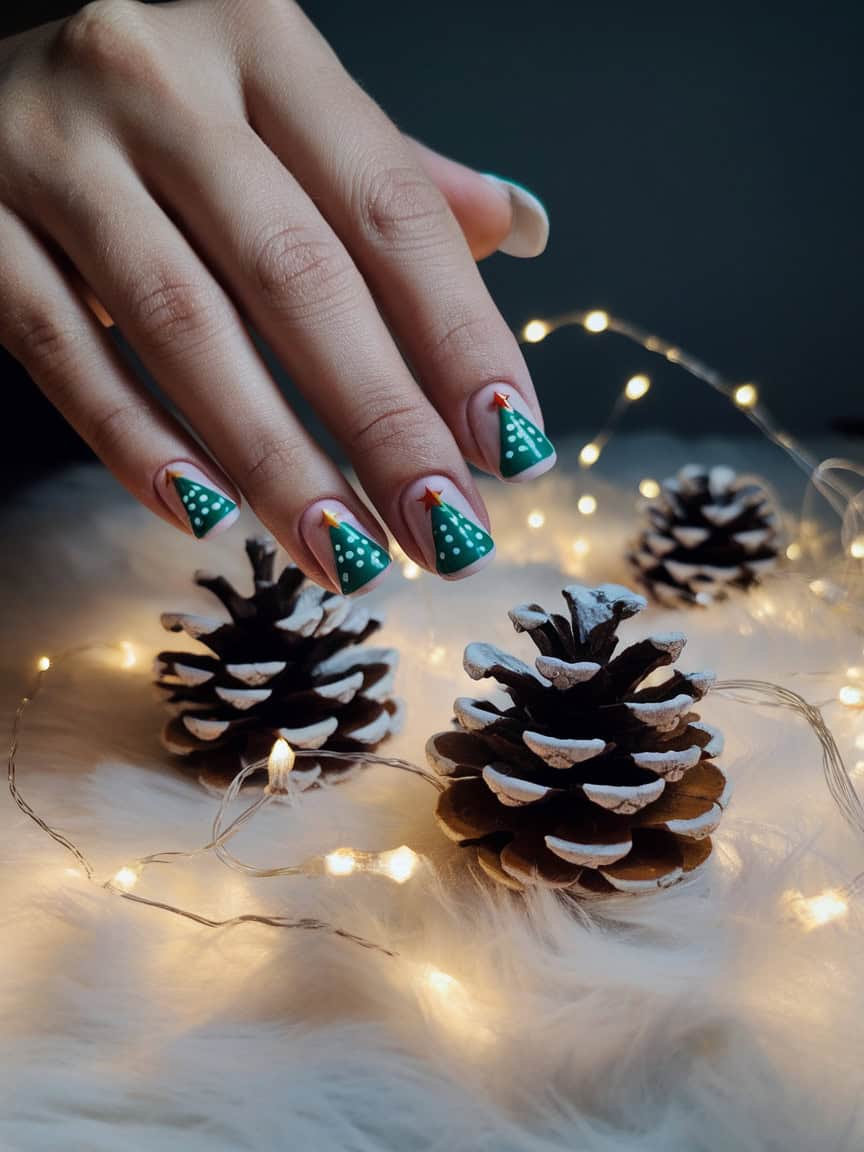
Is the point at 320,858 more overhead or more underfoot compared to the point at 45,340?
more underfoot

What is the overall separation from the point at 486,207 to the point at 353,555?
0.38m

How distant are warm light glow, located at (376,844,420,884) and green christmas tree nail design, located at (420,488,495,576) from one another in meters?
0.14

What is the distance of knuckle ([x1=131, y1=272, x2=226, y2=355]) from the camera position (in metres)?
0.58

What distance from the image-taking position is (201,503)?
561 mm

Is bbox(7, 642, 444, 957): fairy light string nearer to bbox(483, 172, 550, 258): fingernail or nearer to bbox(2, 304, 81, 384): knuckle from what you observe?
bbox(2, 304, 81, 384): knuckle

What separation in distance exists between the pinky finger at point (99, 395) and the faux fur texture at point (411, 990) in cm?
15

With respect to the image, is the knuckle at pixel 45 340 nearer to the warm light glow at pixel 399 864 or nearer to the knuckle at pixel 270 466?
the knuckle at pixel 270 466

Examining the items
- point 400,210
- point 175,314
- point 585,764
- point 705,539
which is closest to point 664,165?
point 705,539

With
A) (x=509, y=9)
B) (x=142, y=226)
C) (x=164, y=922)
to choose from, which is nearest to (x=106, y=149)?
(x=142, y=226)

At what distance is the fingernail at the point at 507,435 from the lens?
1.81 ft

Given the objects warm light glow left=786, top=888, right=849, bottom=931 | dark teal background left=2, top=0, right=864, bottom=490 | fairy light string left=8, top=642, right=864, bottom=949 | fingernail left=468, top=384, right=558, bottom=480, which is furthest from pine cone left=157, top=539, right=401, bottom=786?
dark teal background left=2, top=0, right=864, bottom=490

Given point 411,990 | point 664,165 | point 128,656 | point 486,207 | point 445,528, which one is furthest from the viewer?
point 664,165

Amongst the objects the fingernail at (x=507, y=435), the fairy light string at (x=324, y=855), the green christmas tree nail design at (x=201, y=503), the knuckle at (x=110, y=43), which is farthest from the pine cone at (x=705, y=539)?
the knuckle at (x=110, y=43)

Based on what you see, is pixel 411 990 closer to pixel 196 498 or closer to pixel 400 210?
pixel 196 498
